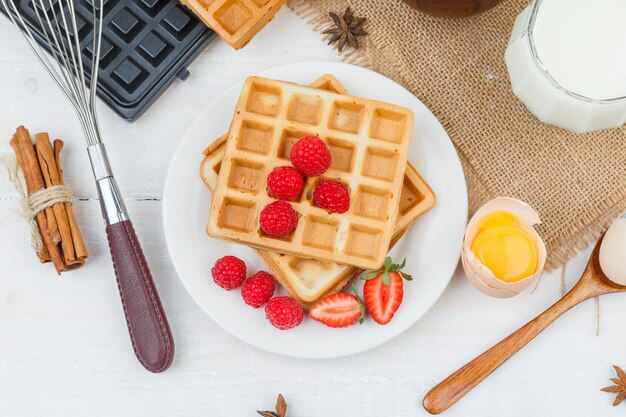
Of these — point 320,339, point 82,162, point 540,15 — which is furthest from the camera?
point 82,162

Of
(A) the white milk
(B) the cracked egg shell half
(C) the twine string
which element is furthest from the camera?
(C) the twine string

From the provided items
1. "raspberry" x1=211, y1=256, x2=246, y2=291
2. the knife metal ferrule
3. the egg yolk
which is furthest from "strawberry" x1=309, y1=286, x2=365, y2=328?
the knife metal ferrule

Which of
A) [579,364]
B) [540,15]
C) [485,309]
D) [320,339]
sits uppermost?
[540,15]

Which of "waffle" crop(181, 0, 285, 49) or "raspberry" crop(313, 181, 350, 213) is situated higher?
"waffle" crop(181, 0, 285, 49)

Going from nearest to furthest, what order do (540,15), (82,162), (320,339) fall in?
1. (540,15)
2. (320,339)
3. (82,162)

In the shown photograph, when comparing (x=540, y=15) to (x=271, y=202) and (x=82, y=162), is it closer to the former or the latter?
(x=271, y=202)

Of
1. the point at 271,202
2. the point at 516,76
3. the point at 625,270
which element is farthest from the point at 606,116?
the point at 271,202

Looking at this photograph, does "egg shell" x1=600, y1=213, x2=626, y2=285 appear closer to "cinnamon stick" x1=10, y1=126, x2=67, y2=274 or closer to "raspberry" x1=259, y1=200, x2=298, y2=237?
"raspberry" x1=259, y1=200, x2=298, y2=237
